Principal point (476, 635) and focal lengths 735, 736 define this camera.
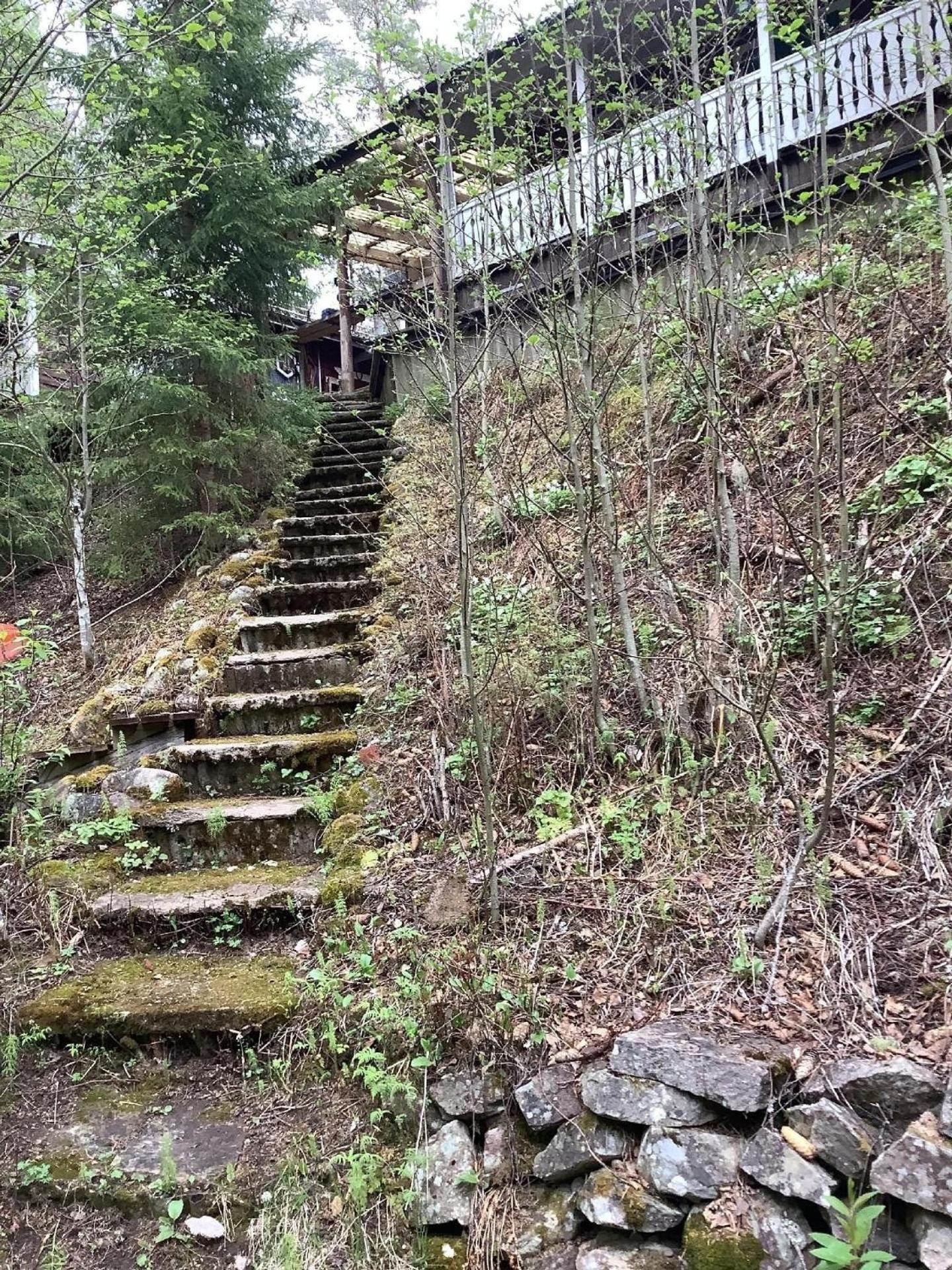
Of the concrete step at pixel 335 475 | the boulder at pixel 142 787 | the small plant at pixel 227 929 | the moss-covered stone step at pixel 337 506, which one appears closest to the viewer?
the small plant at pixel 227 929

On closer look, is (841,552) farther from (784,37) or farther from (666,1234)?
(784,37)

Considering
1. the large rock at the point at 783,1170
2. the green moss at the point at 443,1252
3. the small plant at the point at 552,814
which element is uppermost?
the small plant at the point at 552,814

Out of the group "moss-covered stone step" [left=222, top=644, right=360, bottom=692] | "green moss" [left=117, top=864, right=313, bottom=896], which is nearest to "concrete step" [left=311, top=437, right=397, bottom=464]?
"moss-covered stone step" [left=222, top=644, right=360, bottom=692]

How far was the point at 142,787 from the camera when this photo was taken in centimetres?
423

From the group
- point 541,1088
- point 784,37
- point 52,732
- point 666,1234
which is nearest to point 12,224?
point 52,732

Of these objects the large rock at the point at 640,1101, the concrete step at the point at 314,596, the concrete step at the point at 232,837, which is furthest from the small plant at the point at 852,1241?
the concrete step at the point at 314,596

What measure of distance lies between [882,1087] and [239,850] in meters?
3.06

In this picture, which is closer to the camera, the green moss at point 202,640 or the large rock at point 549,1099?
the large rock at point 549,1099

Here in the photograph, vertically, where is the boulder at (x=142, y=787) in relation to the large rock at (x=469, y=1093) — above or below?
above

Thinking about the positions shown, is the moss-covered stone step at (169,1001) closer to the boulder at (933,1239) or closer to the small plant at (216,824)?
the small plant at (216,824)

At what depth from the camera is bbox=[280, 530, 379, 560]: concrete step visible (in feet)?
22.1

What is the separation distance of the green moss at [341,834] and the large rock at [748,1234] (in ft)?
7.01

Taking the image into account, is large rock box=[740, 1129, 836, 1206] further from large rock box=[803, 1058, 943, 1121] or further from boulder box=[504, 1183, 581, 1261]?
boulder box=[504, 1183, 581, 1261]

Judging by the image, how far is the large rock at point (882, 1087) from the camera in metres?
1.87
